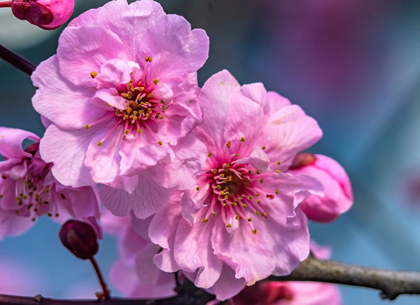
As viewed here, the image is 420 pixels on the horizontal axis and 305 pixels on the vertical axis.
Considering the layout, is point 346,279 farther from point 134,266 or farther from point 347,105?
point 347,105

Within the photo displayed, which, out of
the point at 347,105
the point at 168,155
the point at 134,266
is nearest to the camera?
the point at 168,155

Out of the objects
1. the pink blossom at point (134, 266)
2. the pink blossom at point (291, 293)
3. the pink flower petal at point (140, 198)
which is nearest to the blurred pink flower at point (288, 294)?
the pink blossom at point (291, 293)

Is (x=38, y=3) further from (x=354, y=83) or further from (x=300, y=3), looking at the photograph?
(x=354, y=83)

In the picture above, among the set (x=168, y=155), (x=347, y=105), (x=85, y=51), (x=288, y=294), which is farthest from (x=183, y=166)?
(x=347, y=105)

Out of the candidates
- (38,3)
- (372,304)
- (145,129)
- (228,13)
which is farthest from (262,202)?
(372,304)

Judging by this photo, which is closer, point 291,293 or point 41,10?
point 41,10

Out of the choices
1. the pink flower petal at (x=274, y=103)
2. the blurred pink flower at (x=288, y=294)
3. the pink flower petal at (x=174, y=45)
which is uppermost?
the pink flower petal at (x=174, y=45)

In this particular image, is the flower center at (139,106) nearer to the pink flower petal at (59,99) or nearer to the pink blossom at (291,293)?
the pink flower petal at (59,99)

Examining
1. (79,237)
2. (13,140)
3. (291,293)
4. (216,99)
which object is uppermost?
(216,99)
